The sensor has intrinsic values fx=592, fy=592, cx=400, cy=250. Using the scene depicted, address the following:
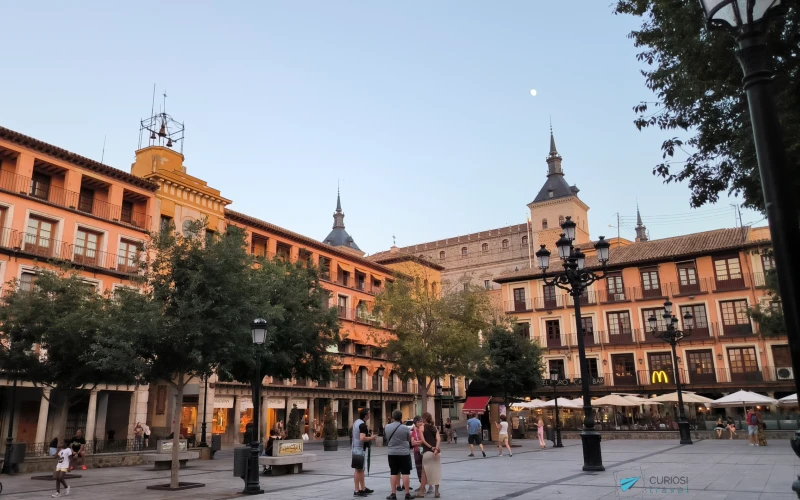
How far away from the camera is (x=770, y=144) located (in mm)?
4094

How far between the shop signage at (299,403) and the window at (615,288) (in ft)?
79.5

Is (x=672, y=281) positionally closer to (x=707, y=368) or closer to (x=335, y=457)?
(x=707, y=368)

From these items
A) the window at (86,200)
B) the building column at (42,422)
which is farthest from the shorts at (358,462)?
the window at (86,200)

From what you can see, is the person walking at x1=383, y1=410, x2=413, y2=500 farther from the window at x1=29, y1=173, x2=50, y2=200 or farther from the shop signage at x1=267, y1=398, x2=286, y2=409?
the shop signage at x1=267, y1=398, x2=286, y2=409

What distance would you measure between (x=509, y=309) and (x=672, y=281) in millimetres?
12821

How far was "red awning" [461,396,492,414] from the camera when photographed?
113 ft

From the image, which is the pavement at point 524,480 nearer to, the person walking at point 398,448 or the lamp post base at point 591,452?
the lamp post base at point 591,452

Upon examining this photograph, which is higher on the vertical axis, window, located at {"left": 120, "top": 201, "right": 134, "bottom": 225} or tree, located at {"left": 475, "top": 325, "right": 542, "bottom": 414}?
window, located at {"left": 120, "top": 201, "right": 134, "bottom": 225}

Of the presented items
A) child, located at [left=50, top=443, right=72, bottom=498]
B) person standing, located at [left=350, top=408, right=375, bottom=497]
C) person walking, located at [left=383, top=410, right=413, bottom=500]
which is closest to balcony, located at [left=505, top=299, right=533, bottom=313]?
person standing, located at [left=350, top=408, right=375, bottom=497]

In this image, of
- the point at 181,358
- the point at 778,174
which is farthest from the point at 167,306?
the point at 778,174

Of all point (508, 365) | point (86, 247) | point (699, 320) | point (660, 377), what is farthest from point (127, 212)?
point (699, 320)

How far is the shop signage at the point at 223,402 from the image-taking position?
37250 millimetres

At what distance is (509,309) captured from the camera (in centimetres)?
4969

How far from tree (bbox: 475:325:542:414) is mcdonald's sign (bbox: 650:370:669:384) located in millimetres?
12046
